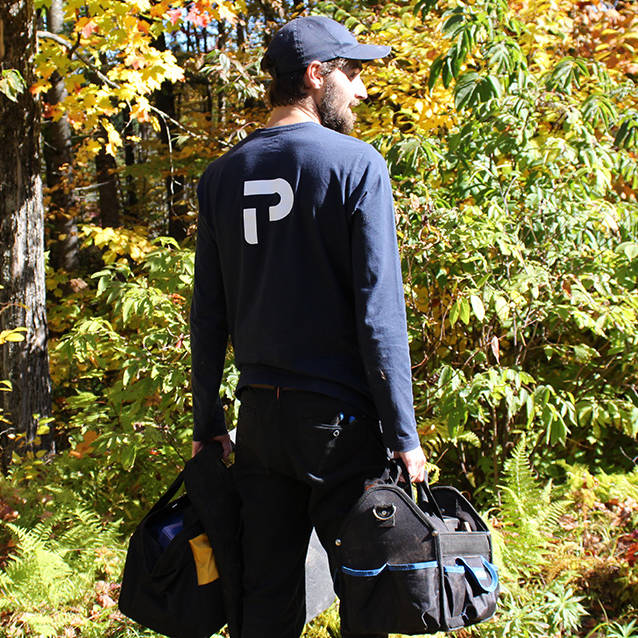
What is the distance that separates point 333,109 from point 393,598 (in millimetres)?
1396

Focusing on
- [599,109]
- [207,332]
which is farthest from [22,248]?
[599,109]

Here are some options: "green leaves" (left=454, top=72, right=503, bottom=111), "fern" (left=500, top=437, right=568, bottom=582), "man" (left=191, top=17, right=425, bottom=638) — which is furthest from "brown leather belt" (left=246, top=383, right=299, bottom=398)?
"green leaves" (left=454, top=72, right=503, bottom=111)

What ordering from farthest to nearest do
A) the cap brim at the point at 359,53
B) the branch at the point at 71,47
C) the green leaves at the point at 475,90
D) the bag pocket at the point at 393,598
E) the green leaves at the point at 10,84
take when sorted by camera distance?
the branch at the point at 71,47
the green leaves at the point at 10,84
the green leaves at the point at 475,90
the cap brim at the point at 359,53
the bag pocket at the point at 393,598

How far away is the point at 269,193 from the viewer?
1.87 m

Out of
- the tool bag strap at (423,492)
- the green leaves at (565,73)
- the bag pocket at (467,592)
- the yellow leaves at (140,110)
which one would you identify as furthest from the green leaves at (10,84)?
the bag pocket at (467,592)

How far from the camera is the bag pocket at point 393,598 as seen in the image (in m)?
1.73

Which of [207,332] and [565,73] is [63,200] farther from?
[207,332]

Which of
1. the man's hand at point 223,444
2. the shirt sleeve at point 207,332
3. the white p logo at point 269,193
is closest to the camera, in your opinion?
the white p logo at point 269,193

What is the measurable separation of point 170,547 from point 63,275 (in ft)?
28.0

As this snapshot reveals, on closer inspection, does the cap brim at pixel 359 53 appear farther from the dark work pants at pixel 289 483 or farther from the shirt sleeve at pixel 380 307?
the dark work pants at pixel 289 483

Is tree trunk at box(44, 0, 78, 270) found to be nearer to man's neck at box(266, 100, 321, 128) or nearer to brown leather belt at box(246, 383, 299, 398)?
man's neck at box(266, 100, 321, 128)

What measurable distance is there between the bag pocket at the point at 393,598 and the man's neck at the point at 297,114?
1.28 metres

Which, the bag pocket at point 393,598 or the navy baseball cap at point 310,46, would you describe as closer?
the bag pocket at point 393,598

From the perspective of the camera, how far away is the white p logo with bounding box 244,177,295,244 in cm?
184
